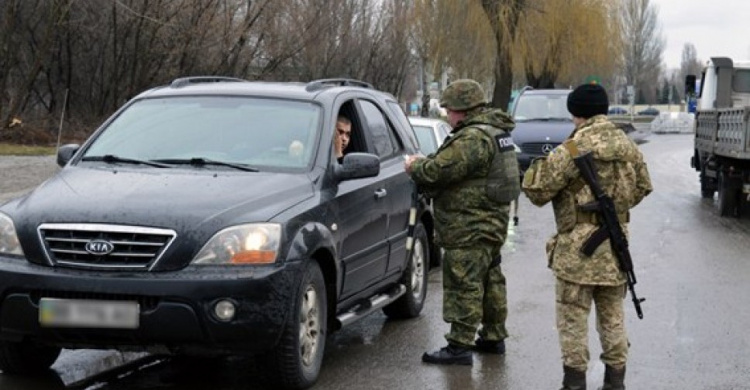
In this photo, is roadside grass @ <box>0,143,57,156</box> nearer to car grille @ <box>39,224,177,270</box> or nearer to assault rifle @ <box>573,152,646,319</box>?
car grille @ <box>39,224,177,270</box>

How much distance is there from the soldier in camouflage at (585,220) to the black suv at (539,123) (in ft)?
48.3

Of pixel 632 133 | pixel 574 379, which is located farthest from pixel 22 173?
pixel 632 133

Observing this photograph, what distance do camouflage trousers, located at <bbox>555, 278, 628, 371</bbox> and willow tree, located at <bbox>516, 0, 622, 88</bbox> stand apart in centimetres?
3207

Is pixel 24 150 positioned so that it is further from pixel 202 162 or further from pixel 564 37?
pixel 564 37

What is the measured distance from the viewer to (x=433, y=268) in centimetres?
1095

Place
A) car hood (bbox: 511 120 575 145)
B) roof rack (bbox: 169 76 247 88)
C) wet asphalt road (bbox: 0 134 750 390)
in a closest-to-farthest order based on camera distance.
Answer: wet asphalt road (bbox: 0 134 750 390)
roof rack (bbox: 169 76 247 88)
car hood (bbox: 511 120 575 145)

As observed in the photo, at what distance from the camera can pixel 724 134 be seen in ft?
52.6

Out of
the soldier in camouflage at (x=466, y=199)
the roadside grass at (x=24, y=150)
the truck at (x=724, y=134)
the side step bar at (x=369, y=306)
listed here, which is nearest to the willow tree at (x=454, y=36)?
the truck at (x=724, y=134)

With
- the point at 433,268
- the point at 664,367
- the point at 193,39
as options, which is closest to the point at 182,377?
the point at 664,367

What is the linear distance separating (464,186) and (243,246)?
1.68 meters

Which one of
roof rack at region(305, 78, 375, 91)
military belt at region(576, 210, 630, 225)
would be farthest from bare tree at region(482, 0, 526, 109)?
military belt at region(576, 210, 630, 225)

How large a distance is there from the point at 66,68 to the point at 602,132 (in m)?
27.4

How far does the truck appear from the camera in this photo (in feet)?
49.2

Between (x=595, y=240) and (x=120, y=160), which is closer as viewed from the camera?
(x=595, y=240)
